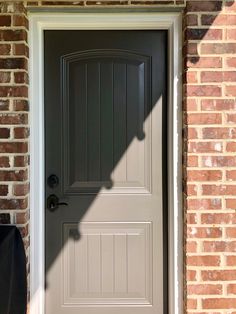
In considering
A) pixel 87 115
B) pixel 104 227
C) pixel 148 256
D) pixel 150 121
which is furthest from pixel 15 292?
pixel 150 121

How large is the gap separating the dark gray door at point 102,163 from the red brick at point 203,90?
0.27 m

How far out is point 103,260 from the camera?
2680mm

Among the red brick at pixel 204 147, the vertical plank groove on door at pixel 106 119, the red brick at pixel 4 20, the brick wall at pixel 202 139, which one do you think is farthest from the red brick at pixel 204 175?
the red brick at pixel 4 20

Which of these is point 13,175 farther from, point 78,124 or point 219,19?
point 219,19

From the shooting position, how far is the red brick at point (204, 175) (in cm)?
244

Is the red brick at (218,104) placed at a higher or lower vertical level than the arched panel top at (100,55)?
lower

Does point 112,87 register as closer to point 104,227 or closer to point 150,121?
point 150,121

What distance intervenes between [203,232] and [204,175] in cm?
33

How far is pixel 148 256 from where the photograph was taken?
2691mm

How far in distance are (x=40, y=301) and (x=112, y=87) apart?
4.63 feet

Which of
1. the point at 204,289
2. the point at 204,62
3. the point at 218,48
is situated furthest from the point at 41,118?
the point at 204,289

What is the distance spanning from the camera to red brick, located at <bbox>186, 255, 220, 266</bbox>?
2443mm

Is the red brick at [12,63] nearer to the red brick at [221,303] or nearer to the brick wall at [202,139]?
the brick wall at [202,139]

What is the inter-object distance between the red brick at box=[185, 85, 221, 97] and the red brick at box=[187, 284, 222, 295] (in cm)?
110
